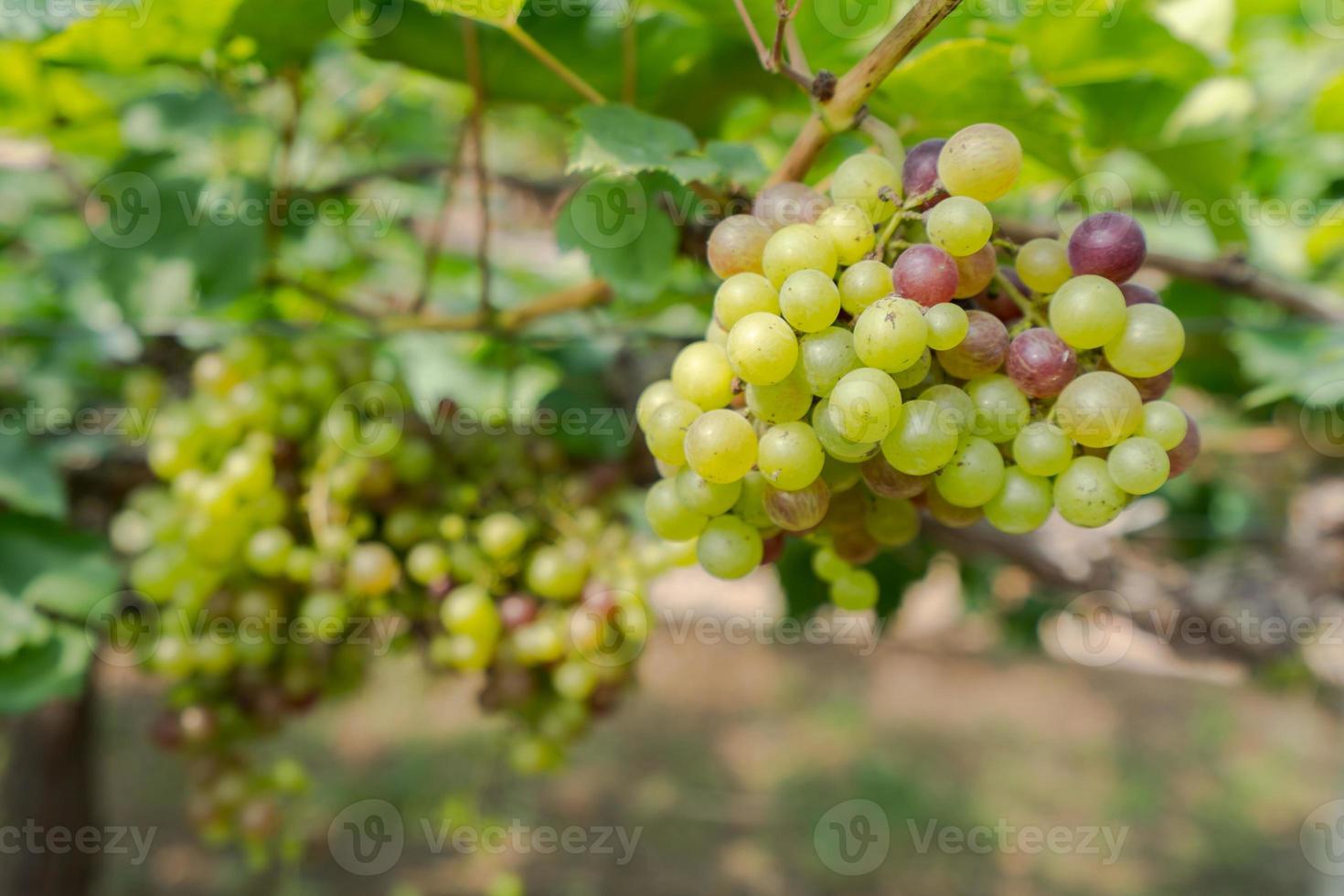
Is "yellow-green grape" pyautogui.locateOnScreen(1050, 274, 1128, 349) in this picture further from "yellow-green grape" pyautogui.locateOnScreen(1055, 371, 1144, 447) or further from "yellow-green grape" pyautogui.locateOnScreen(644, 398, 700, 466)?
"yellow-green grape" pyautogui.locateOnScreen(644, 398, 700, 466)

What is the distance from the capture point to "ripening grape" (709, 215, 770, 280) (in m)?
0.48

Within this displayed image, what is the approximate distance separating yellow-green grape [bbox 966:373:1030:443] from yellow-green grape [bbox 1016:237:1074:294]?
6cm

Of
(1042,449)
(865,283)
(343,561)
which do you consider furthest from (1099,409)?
(343,561)

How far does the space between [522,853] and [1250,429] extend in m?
2.36

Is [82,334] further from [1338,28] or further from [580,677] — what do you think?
[1338,28]

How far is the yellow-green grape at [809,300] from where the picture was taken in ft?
1.43

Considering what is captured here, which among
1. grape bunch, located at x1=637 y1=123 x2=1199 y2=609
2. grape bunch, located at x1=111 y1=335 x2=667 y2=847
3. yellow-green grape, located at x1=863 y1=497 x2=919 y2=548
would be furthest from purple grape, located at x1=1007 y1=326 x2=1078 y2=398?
grape bunch, located at x1=111 y1=335 x2=667 y2=847

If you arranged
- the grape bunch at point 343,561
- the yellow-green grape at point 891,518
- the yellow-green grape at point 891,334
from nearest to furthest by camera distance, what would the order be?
1. the yellow-green grape at point 891,334
2. the yellow-green grape at point 891,518
3. the grape bunch at point 343,561

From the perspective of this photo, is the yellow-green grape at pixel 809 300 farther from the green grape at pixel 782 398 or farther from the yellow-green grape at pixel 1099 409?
the yellow-green grape at pixel 1099 409

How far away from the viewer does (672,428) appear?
18.6 inches

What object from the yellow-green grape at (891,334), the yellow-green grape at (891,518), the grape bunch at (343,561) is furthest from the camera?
the grape bunch at (343,561)

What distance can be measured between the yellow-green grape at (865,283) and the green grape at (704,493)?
0.11 meters

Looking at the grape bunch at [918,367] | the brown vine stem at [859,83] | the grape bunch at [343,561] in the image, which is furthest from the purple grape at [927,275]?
the grape bunch at [343,561]

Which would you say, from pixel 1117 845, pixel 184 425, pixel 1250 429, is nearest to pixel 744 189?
pixel 184 425
